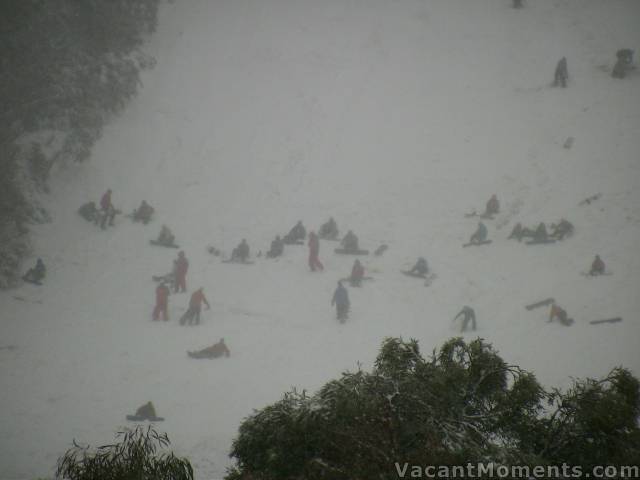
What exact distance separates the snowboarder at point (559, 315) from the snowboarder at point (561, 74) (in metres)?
20.9

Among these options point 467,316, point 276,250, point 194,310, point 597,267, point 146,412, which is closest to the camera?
point 146,412

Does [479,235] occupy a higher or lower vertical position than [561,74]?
lower

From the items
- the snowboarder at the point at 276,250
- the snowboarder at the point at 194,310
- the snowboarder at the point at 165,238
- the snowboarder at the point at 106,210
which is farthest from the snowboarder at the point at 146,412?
the snowboarder at the point at 106,210

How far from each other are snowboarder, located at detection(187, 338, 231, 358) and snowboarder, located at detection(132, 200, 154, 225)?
11460 mm

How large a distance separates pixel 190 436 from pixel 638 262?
1662 cm

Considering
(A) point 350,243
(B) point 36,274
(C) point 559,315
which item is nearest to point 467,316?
(C) point 559,315

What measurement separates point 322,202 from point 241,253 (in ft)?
24.1

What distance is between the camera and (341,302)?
16.4 metres

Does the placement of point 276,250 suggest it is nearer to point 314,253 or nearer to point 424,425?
point 314,253

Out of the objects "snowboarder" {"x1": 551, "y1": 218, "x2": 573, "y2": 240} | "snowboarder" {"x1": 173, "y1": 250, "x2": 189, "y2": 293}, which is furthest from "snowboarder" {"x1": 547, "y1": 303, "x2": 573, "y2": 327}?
"snowboarder" {"x1": 173, "y1": 250, "x2": 189, "y2": 293}

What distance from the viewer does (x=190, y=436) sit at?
36.9ft

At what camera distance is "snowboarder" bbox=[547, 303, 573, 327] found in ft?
48.8

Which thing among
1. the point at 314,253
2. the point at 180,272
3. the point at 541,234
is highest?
the point at 541,234

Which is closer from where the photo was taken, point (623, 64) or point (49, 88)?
point (49, 88)
